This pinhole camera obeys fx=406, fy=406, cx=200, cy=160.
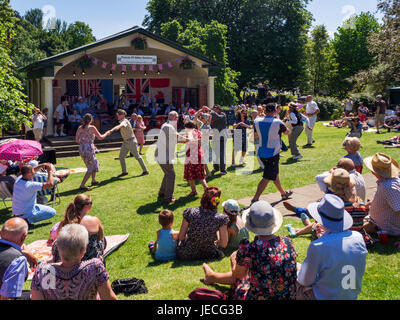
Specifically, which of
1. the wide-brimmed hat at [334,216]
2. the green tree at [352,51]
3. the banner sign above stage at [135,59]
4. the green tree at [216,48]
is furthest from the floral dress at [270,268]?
the green tree at [352,51]

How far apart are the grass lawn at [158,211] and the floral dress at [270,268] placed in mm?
1161

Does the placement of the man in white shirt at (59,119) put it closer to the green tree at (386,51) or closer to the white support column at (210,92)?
the white support column at (210,92)

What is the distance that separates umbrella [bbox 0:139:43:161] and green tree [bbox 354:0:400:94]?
2710 cm

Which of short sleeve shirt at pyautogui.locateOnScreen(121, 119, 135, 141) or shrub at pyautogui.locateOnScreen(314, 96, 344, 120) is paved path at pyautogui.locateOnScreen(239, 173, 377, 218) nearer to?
short sleeve shirt at pyautogui.locateOnScreen(121, 119, 135, 141)

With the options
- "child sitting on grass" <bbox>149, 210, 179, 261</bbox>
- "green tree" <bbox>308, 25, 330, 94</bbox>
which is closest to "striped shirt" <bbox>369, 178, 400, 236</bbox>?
"child sitting on grass" <bbox>149, 210, 179, 261</bbox>

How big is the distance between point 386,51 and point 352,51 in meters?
22.5

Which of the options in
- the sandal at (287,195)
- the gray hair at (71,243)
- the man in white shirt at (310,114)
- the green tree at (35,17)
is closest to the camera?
the gray hair at (71,243)

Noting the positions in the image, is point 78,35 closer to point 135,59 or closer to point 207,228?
point 135,59

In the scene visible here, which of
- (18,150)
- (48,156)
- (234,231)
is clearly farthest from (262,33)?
(234,231)

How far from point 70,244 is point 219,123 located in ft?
26.8

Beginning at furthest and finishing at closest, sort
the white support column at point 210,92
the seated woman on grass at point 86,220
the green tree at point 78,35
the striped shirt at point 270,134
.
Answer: the green tree at point 78,35 → the white support column at point 210,92 → the striped shirt at point 270,134 → the seated woman on grass at point 86,220

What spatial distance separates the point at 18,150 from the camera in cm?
804

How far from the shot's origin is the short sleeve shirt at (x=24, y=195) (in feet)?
23.4
